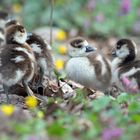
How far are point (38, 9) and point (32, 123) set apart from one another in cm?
793

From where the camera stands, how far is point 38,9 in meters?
13.2

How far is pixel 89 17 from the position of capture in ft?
42.8

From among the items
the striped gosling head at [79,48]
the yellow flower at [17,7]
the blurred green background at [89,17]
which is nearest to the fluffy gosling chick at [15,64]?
the striped gosling head at [79,48]

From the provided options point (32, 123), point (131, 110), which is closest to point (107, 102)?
point (131, 110)

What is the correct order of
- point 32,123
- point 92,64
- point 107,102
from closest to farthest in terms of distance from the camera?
point 32,123
point 107,102
point 92,64

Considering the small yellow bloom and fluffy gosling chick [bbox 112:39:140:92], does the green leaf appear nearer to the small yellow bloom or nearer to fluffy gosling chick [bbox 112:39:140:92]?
the small yellow bloom

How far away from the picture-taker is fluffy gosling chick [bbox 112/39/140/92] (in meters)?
6.81

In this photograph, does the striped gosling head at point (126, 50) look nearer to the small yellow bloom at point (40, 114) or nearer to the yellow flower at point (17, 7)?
the small yellow bloom at point (40, 114)

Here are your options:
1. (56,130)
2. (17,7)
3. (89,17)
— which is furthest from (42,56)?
(17,7)

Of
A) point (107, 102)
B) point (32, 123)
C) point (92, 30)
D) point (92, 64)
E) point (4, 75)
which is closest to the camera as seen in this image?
point (32, 123)

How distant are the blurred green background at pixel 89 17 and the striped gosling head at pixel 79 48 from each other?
5207 millimetres

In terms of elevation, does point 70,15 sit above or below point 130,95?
above

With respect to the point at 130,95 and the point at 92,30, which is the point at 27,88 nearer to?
the point at 130,95

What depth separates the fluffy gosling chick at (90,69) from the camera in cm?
722
